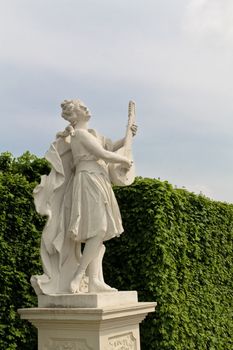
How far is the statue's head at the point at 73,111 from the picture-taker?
4797 mm

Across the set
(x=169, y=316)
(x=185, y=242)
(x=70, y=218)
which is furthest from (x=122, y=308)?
(x=185, y=242)

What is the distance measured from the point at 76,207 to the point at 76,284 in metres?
0.65

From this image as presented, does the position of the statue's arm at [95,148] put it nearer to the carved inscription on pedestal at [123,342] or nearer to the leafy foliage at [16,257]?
the carved inscription on pedestal at [123,342]

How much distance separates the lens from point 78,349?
425 centimetres

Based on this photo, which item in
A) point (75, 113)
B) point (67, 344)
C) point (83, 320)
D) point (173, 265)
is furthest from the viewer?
point (173, 265)

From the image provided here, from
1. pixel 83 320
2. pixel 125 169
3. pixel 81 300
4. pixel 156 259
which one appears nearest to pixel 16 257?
pixel 156 259

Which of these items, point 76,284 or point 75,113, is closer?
point 76,284

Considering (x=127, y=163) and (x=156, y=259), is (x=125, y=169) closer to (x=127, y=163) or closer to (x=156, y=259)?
(x=127, y=163)

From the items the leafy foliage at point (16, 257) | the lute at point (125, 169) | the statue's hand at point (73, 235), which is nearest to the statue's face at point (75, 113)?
the lute at point (125, 169)

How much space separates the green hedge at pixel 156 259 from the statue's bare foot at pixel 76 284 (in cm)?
190

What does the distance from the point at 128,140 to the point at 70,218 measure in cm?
100

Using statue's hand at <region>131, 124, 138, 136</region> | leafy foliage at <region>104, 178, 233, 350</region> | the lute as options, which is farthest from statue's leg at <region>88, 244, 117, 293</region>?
leafy foliage at <region>104, 178, 233, 350</region>

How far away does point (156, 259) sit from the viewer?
281 inches

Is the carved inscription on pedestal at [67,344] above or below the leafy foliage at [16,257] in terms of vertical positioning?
below
